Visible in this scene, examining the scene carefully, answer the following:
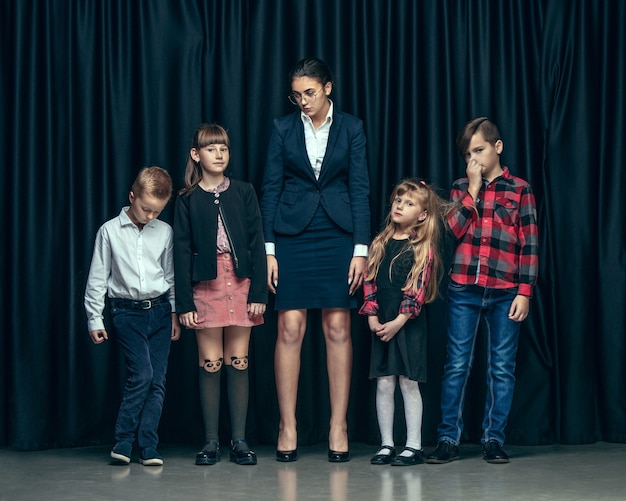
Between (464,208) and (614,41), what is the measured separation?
113cm

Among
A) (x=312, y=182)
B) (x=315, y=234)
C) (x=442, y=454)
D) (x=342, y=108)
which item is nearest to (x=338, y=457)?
(x=442, y=454)

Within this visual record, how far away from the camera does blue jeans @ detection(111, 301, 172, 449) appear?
12.5ft

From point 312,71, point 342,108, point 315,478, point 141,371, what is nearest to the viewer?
point 315,478

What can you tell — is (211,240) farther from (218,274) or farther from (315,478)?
(315,478)

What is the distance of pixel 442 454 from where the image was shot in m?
3.86

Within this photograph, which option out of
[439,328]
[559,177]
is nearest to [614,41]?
[559,177]

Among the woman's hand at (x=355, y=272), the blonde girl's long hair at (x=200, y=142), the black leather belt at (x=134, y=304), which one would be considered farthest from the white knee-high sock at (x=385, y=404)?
the blonde girl's long hair at (x=200, y=142)

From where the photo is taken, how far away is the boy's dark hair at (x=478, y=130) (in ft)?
13.0

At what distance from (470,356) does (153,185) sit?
1.42 metres

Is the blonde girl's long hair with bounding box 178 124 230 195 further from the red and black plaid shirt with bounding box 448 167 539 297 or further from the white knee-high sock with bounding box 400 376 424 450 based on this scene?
the white knee-high sock with bounding box 400 376 424 450

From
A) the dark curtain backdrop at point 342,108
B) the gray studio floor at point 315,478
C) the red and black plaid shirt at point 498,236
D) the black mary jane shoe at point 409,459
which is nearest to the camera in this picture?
the gray studio floor at point 315,478

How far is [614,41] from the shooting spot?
14.3 feet

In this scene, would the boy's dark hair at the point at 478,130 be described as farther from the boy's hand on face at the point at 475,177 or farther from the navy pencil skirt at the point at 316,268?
the navy pencil skirt at the point at 316,268

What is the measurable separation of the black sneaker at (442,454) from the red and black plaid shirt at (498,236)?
2.11 feet
